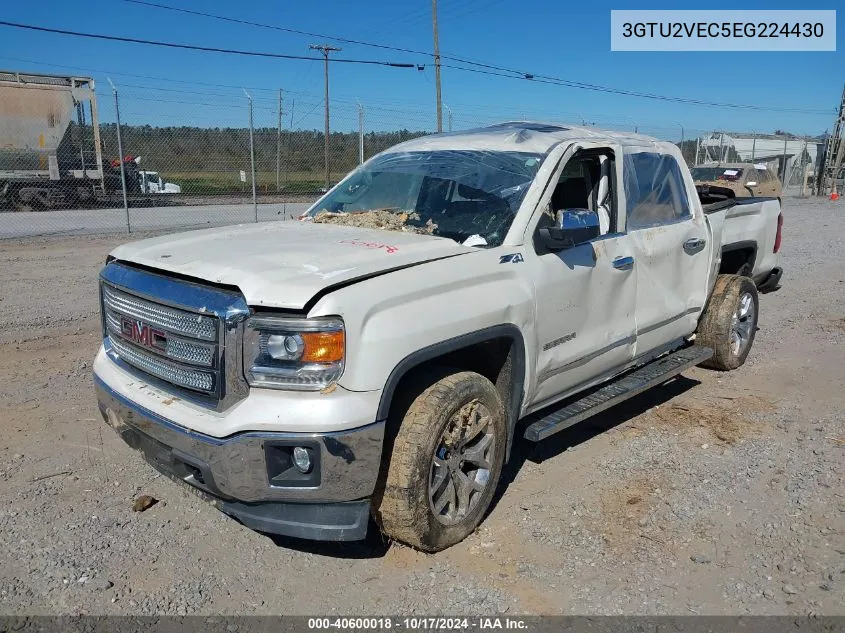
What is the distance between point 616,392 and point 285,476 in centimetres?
234

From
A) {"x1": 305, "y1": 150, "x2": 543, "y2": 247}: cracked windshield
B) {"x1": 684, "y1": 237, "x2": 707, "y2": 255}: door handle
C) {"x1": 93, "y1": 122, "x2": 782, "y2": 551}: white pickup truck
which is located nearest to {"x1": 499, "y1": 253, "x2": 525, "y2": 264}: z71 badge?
{"x1": 93, "y1": 122, "x2": 782, "y2": 551}: white pickup truck

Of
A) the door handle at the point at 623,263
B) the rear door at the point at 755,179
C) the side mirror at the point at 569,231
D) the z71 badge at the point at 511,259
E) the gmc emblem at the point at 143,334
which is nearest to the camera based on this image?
the gmc emblem at the point at 143,334

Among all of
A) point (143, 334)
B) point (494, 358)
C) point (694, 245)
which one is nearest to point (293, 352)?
point (143, 334)

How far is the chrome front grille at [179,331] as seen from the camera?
2887mm

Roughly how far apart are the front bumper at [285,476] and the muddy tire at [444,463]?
0.54 ft

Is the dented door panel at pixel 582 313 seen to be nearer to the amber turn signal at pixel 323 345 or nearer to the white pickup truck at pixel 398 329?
the white pickup truck at pixel 398 329

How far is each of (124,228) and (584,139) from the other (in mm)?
13308

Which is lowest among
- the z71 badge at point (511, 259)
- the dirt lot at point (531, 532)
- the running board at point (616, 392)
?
the dirt lot at point (531, 532)

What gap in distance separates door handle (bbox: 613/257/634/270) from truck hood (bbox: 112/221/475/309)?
3.82 feet

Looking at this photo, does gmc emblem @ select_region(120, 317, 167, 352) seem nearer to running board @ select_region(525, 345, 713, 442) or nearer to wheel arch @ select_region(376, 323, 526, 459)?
wheel arch @ select_region(376, 323, 526, 459)

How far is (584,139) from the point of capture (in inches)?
172

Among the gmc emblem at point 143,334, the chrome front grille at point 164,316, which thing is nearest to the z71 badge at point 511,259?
the chrome front grille at point 164,316

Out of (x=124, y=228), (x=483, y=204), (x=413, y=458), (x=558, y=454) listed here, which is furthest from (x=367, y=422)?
(x=124, y=228)

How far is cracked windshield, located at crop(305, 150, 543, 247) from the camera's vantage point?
3.91 meters
